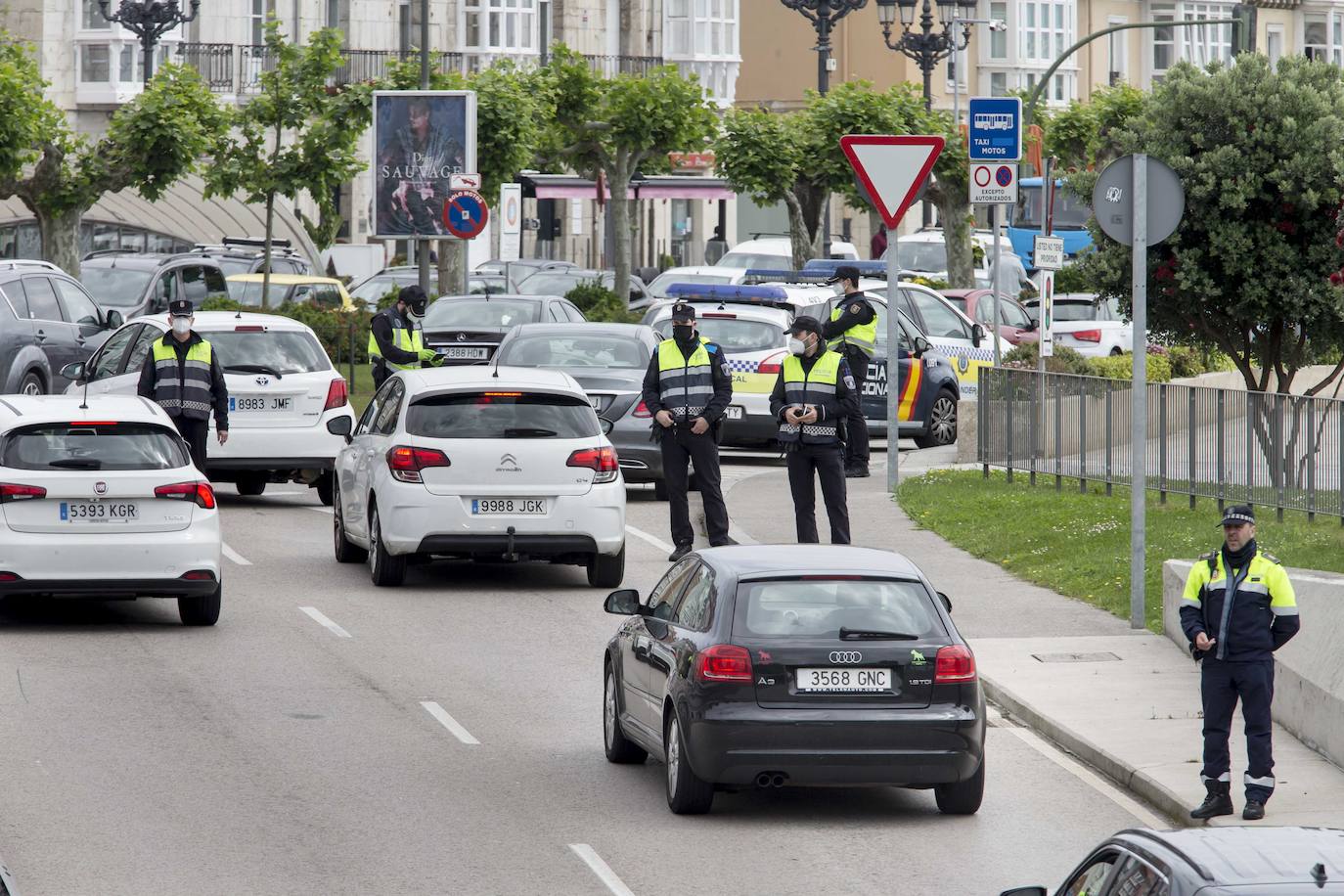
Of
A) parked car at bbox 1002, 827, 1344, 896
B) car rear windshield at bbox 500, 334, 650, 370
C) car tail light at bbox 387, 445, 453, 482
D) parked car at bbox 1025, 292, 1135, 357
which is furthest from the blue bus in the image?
parked car at bbox 1002, 827, 1344, 896

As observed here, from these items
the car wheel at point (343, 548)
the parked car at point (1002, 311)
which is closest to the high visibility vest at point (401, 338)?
the car wheel at point (343, 548)

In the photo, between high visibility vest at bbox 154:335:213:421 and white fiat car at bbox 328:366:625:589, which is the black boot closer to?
white fiat car at bbox 328:366:625:589

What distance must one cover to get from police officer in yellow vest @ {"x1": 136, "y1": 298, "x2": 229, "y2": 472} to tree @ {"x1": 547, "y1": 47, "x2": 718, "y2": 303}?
27.7m

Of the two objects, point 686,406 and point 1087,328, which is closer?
point 686,406


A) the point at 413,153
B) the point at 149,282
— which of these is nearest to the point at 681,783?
the point at 413,153

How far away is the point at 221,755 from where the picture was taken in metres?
11.7

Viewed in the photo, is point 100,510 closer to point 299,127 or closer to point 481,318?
point 481,318

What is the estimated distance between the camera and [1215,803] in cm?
1056

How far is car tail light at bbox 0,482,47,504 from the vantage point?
1476 cm

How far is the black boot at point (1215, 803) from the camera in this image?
34.6 ft

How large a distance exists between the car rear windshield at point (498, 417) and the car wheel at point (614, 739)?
522cm

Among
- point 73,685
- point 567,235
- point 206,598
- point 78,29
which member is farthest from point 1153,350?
point 567,235

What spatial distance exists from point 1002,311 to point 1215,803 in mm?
28616

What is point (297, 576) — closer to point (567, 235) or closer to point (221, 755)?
point (221, 755)
